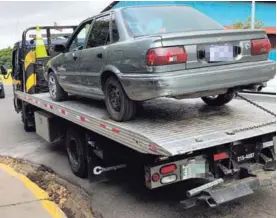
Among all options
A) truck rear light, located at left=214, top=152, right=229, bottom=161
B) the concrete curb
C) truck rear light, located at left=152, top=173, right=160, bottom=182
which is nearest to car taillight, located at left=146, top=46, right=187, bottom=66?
truck rear light, located at left=214, top=152, right=229, bottom=161

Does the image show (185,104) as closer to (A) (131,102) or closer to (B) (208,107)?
(B) (208,107)

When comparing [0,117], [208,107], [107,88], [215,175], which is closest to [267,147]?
[215,175]

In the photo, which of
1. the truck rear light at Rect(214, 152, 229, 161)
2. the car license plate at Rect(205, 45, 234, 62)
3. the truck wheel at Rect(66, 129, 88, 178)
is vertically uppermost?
the car license plate at Rect(205, 45, 234, 62)

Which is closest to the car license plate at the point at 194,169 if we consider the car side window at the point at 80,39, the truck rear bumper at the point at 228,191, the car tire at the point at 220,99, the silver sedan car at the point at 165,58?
the truck rear bumper at the point at 228,191

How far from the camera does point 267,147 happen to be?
14.8 ft

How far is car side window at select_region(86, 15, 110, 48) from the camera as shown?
530 centimetres

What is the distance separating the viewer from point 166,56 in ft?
13.6

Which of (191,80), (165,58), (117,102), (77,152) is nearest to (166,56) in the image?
(165,58)

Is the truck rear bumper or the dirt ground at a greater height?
the truck rear bumper

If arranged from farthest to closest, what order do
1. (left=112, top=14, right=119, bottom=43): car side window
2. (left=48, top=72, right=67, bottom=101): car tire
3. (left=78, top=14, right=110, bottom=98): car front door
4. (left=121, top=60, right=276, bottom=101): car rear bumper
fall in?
(left=48, top=72, right=67, bottom=101): car tire, (left=78, top=14, right=110, bottom=98): car front door, (left=112, top=14, right=119, bottom=43): car side window, (left=121, top=60, right=276, bottom=101): car rear bumper

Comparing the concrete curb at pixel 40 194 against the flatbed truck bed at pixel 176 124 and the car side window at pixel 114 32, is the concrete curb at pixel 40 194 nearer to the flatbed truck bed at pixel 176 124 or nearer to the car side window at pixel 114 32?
the flatbed truck bed at pixel 176 124

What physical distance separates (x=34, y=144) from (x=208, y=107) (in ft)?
14.1

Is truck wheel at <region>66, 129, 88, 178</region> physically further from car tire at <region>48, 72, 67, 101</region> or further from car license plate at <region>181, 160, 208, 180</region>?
car license plate at <region>181, 160, 208, 180</region>

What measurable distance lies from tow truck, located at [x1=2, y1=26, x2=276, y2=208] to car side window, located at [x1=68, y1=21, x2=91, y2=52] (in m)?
1.10
